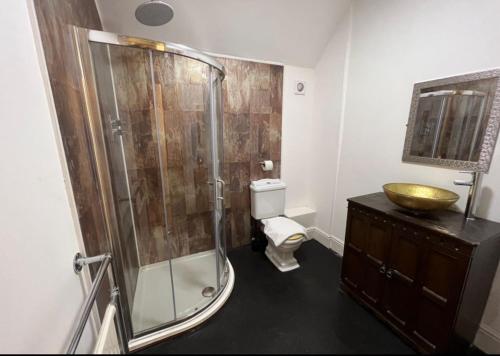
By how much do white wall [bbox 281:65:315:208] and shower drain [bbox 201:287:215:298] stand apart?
4.43ft

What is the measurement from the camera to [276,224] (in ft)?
7.08

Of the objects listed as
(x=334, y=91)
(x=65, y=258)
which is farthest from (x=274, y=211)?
(x=65, y=258)

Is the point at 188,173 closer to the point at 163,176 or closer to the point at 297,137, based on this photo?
the point at 163,176

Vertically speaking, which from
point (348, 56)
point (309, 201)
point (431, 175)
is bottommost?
point (309, 201)

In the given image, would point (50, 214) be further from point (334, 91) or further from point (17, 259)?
point (334, 91)

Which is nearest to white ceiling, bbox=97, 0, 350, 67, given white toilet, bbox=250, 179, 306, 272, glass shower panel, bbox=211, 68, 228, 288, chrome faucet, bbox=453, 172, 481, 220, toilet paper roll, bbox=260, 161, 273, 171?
glass shower panel, bbox=211, 68, 228, 288

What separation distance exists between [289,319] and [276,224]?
1.34 meters

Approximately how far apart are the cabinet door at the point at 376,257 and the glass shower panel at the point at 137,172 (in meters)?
1.42

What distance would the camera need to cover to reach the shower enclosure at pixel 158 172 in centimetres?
122

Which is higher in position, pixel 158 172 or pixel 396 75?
pixel 396 75

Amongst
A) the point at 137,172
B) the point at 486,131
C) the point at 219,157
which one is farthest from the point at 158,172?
the point at 486,131

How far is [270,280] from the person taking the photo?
1.83 m

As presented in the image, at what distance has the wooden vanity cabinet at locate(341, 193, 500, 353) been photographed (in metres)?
1.07

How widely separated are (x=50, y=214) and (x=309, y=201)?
8.22 feet
